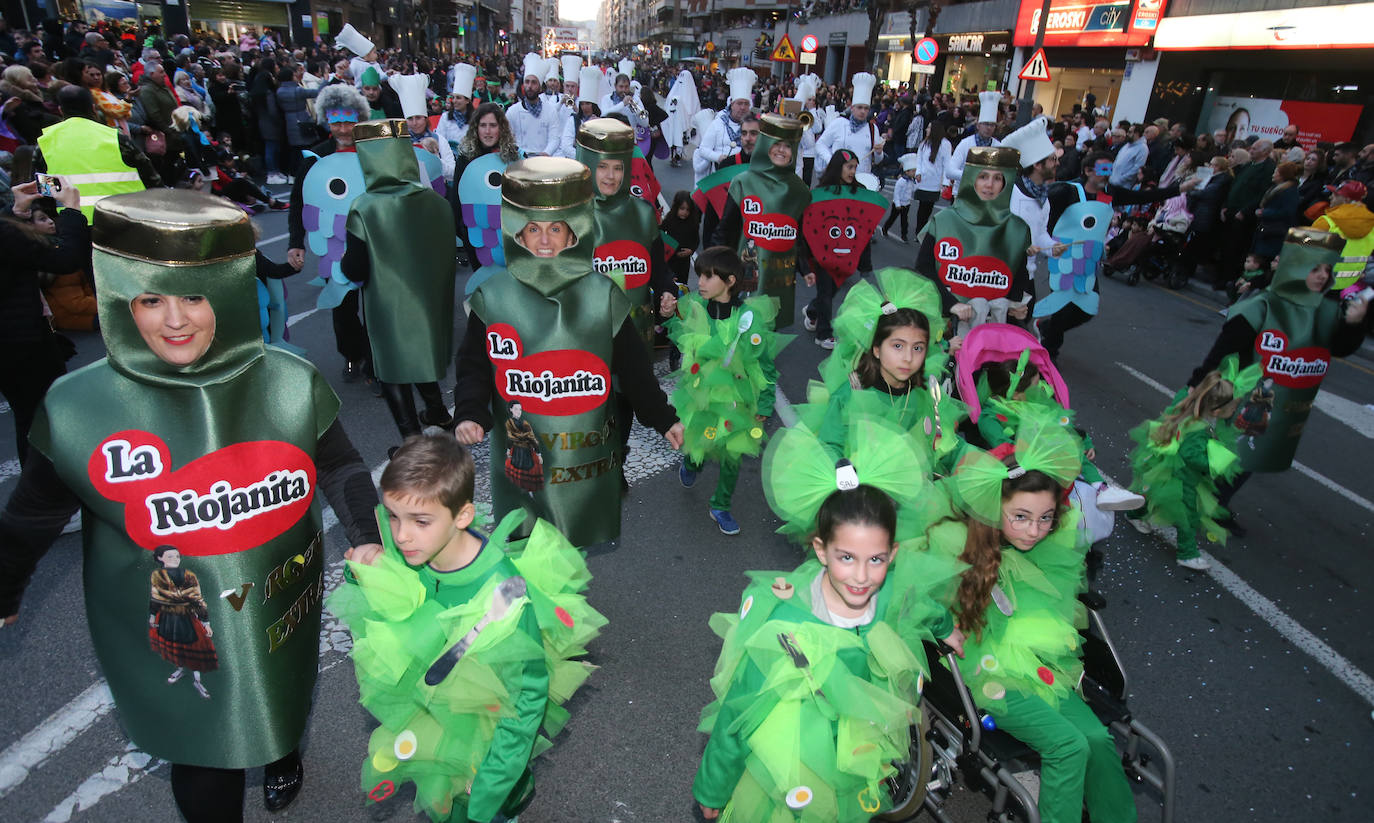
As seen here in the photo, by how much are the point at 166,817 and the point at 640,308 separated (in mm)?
3625

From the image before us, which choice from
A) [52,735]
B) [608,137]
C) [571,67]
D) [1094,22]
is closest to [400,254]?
[608,137]

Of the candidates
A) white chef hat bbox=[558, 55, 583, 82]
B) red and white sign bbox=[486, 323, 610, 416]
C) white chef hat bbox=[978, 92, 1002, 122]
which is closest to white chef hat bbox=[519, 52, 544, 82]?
white chef hat bbox=[558, 55, 583, 82]

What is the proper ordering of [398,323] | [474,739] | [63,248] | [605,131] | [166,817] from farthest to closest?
[605,131] < [398,323] < [63,248] < [166,817] < [474,739]

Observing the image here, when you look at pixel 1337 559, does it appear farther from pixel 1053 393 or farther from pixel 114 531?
pixel 114 531

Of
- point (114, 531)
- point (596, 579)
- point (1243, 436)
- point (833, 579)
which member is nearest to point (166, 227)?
point (114, 531)

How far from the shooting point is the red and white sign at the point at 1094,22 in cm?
2250

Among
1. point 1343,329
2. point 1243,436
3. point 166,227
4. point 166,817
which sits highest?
point 166,227

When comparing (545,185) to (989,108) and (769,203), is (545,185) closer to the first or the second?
(769,203)

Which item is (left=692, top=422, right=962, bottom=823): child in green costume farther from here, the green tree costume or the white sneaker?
the green tree costume

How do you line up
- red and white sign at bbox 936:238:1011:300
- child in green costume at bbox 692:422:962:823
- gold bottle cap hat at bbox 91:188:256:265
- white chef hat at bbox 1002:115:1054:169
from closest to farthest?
gold bottle cap hat at bbox 91:188:256:265
child in green costume at bbox 692:422:962:823
red and white sign at bbox 936:238:1011:300
white chef hat at bbox 1002:115:1054:169

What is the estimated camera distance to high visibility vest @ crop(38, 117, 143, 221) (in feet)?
15.8

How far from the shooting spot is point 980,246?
18.1ft

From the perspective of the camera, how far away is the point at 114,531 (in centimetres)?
206

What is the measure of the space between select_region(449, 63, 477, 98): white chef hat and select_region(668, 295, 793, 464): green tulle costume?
21.3 feet
